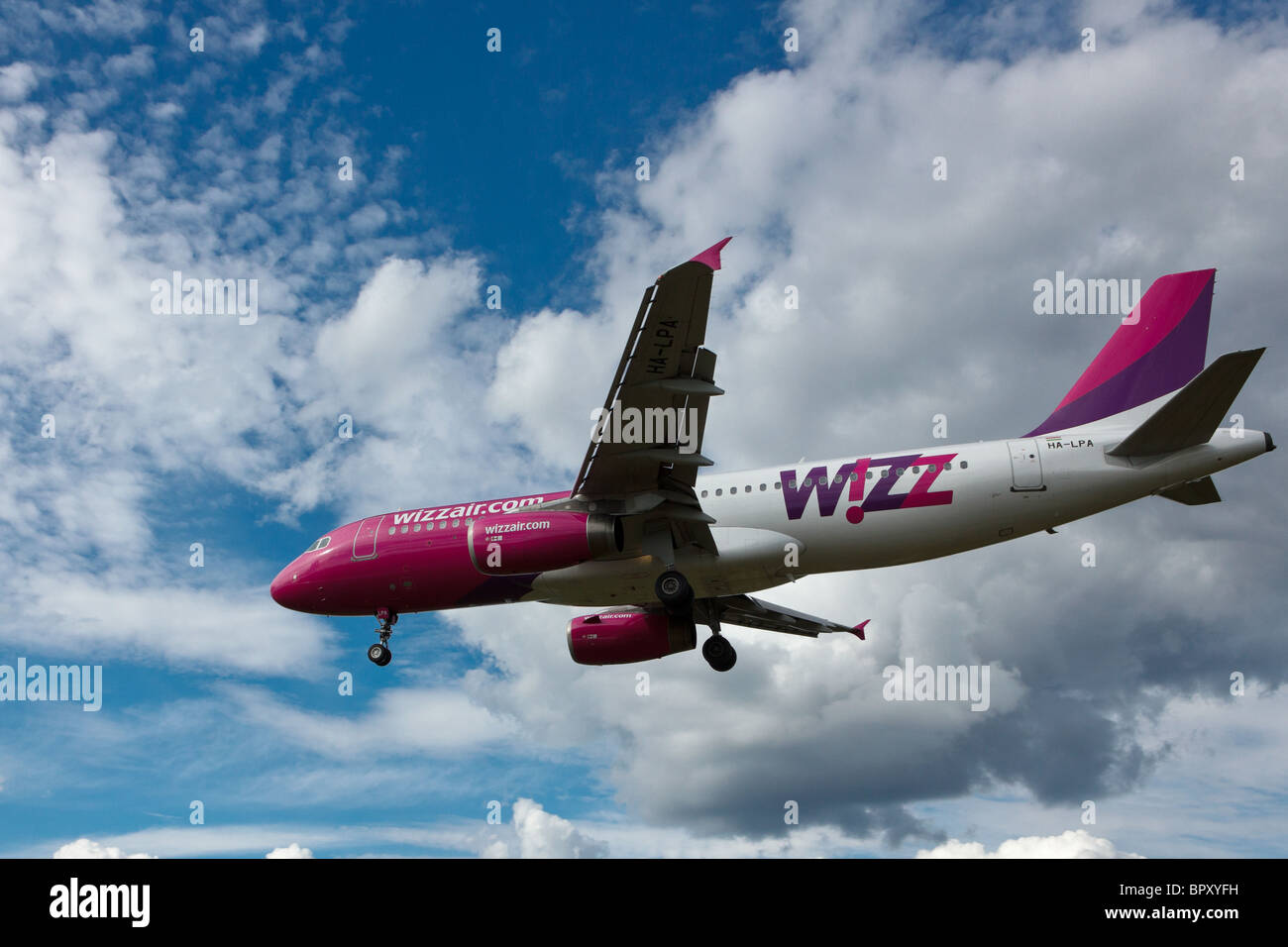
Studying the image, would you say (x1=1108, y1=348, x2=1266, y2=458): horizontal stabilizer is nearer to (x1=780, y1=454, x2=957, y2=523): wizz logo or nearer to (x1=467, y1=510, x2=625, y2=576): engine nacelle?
(x1=780, y1=454, x2=957, y2=523): wizz logo

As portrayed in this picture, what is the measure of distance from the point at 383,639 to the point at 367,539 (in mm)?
2393

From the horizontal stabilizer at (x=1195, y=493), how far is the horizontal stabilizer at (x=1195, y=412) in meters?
1.45

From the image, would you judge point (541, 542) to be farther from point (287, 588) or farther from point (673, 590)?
point (287, 588)

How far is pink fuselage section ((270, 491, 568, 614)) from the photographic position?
23.2 metres

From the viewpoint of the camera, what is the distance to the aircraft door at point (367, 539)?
23906mm

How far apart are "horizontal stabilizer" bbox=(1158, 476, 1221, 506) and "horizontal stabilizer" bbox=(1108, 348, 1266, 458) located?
1.45 meters

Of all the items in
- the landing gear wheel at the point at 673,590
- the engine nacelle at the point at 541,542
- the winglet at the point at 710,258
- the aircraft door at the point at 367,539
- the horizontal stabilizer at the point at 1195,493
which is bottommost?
the landing gear wheel at the point at 673,590

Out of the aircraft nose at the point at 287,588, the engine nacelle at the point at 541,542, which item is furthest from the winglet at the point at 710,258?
the aircraft nose at the point at 287,588

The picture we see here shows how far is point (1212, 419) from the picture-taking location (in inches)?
771

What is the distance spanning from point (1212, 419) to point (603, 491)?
12006 mm

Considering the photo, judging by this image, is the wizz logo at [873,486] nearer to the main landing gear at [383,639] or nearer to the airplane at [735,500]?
the airplane at [735,500]

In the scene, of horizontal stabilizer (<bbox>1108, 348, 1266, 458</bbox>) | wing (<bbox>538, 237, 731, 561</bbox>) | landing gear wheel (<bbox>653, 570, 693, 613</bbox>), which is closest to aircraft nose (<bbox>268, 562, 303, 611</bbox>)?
wing (<bbox>538, 237, 731, 561</bbox>)

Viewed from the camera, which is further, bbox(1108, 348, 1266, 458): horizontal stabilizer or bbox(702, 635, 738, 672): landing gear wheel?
bbox(702, 635, 738, 672): landing gear wheel
